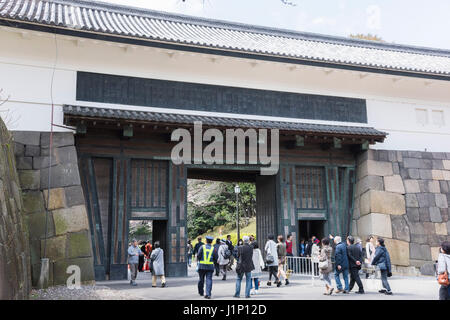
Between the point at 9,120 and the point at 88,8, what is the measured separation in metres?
8.20

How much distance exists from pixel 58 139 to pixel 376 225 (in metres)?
11.3

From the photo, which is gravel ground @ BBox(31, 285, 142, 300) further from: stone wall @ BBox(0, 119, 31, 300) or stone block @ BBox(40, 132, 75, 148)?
stone block @ BBox(40, 132, 75, 148)

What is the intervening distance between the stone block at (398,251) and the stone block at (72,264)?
1022 cm

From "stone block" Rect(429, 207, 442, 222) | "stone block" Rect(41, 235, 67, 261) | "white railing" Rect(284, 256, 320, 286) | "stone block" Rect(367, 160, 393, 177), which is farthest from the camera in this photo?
"stone block" Rect(429, 207, 442, 222)

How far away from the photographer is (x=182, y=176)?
13922 mm

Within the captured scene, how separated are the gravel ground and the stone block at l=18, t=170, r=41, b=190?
3048mm

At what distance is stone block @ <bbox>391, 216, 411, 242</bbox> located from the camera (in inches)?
587

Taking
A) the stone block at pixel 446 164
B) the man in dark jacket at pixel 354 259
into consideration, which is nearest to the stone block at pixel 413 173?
the stone block at pixel 446 164

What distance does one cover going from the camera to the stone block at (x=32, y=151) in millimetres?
11844

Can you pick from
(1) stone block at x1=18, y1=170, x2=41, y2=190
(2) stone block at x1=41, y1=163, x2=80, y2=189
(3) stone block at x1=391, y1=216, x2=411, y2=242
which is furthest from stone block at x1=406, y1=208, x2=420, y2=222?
(1) stone block at x1=18, y1=170, x2=41, y2=190

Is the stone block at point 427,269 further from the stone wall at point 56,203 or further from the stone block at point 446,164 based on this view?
the stone wall at point 56,203

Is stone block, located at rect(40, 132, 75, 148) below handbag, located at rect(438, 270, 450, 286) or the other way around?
the other way around

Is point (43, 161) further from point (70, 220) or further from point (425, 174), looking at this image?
point (425, 174)
